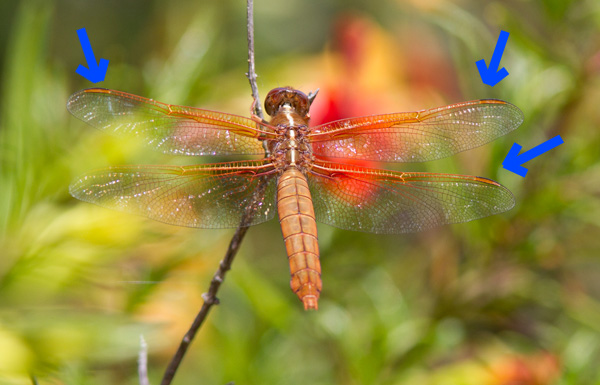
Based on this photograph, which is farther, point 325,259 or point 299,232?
point 325,259

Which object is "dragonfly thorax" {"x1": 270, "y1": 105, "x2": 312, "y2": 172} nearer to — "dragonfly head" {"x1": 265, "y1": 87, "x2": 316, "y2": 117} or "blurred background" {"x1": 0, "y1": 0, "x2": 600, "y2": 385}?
"dragonfly head" {"x1": 265, "y1": 87, "x2": 316, "y2": 117}

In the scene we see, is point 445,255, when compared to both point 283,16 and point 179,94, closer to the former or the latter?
point 179,94

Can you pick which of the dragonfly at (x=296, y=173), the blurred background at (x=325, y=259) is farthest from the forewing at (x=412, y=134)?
the blurred background at (x=325, y=259)

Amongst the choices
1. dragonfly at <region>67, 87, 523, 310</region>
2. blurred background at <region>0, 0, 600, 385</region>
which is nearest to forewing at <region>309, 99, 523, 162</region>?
dragonfly at <region>67, 87, 523, 310</region>

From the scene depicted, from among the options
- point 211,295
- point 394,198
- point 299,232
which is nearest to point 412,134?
point 394,198

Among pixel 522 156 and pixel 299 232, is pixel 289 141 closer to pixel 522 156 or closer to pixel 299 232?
pixel 299 232

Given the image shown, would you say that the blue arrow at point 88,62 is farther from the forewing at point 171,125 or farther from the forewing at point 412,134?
the forewing at point 412,134

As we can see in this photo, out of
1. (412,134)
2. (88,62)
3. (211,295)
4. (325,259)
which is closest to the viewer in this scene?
(211,295)
